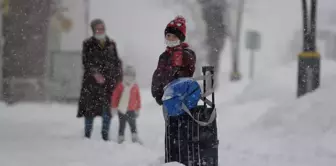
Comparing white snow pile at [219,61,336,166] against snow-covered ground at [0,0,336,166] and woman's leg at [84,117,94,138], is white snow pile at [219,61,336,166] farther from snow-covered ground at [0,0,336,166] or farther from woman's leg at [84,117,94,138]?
woman's leg at [84,117,94,138]

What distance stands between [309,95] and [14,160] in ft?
16.0

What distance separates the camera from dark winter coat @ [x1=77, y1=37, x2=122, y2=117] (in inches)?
302

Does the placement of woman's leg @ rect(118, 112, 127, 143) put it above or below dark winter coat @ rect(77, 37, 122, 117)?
below

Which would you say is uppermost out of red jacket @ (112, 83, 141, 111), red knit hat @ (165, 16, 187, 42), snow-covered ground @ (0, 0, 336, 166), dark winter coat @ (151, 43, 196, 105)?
red knit hat @ (165, 16, 187, 42)

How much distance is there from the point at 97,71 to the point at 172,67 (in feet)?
9.81

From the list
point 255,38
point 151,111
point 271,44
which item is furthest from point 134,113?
point 271,44

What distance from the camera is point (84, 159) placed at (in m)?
6.53

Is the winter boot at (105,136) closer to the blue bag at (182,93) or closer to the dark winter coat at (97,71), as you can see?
the dark winter coat at (97,71)

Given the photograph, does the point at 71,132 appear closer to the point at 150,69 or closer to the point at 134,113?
the point at 134,113

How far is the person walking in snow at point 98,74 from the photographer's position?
25.1ft

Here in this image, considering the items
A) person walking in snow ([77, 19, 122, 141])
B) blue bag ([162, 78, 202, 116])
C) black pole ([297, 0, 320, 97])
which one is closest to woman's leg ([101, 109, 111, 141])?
person walking in snow ([77, 19, 122, 141])

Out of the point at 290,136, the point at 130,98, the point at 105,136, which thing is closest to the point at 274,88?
the point at 290,136

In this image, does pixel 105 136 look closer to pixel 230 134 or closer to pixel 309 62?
pixel 230 134

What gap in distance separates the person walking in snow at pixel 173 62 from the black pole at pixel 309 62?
488cm
